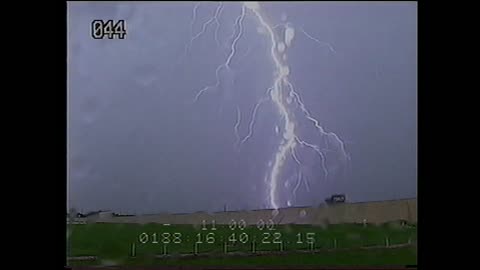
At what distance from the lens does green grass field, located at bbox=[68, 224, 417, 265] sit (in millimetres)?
2342

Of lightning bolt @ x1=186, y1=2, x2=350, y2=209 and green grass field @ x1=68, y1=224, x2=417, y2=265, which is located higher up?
lightning bolt @ x1=186, y1=2, x2=350, y2=209

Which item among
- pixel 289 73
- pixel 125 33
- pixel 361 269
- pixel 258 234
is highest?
pixel 125 33

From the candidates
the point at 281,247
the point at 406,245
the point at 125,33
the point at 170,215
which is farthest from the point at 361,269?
the point at 125,33

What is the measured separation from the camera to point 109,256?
7.82 feet

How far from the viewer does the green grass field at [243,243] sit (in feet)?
7.68

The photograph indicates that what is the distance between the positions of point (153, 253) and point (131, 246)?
12cm

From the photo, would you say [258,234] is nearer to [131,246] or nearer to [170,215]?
[170,215]

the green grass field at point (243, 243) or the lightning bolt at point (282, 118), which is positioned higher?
the lightning bolt at point (282, 118)

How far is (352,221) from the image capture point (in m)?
2.35

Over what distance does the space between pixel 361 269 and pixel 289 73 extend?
1.09 metres

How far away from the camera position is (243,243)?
235cm

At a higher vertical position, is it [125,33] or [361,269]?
[125,33]

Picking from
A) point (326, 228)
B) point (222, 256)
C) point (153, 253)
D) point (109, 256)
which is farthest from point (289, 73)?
point (109, 256)

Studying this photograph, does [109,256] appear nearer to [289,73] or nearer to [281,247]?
[281,247]
